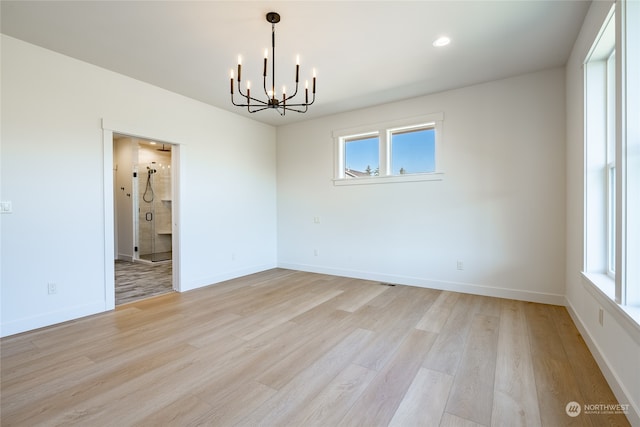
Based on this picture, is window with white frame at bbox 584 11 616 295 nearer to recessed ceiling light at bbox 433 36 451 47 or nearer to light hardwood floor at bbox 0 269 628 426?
light hardwood floor at bbox 0 269 628 426

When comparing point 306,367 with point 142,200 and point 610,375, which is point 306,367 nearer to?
point 610,375

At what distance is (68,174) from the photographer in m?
3.05

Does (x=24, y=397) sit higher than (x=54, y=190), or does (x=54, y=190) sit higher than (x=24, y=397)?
(x=54, y=190)

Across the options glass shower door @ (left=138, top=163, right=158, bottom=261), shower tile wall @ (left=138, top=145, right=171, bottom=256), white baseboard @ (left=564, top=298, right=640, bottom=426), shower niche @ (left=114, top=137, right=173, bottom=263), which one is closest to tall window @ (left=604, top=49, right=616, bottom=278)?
white baseboard @ (left=564, top=298, right=640, bottom=426)

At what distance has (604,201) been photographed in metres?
2.42

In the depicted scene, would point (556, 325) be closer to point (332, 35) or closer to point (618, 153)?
point (618, 153)

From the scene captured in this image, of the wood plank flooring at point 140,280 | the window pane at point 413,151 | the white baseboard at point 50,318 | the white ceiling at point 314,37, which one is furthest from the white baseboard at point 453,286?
the white baseboard at point 50,318

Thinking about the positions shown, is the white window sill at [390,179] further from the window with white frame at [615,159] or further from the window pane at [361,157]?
the window with white frame at [615,159]

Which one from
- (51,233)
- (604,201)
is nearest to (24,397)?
(51,233)

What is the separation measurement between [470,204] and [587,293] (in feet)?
5.40

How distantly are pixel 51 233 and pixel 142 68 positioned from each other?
201cm

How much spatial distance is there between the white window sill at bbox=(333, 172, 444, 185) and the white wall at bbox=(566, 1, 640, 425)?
1.44 metres

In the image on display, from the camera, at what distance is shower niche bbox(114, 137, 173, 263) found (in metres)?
6.44

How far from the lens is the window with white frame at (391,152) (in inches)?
165
